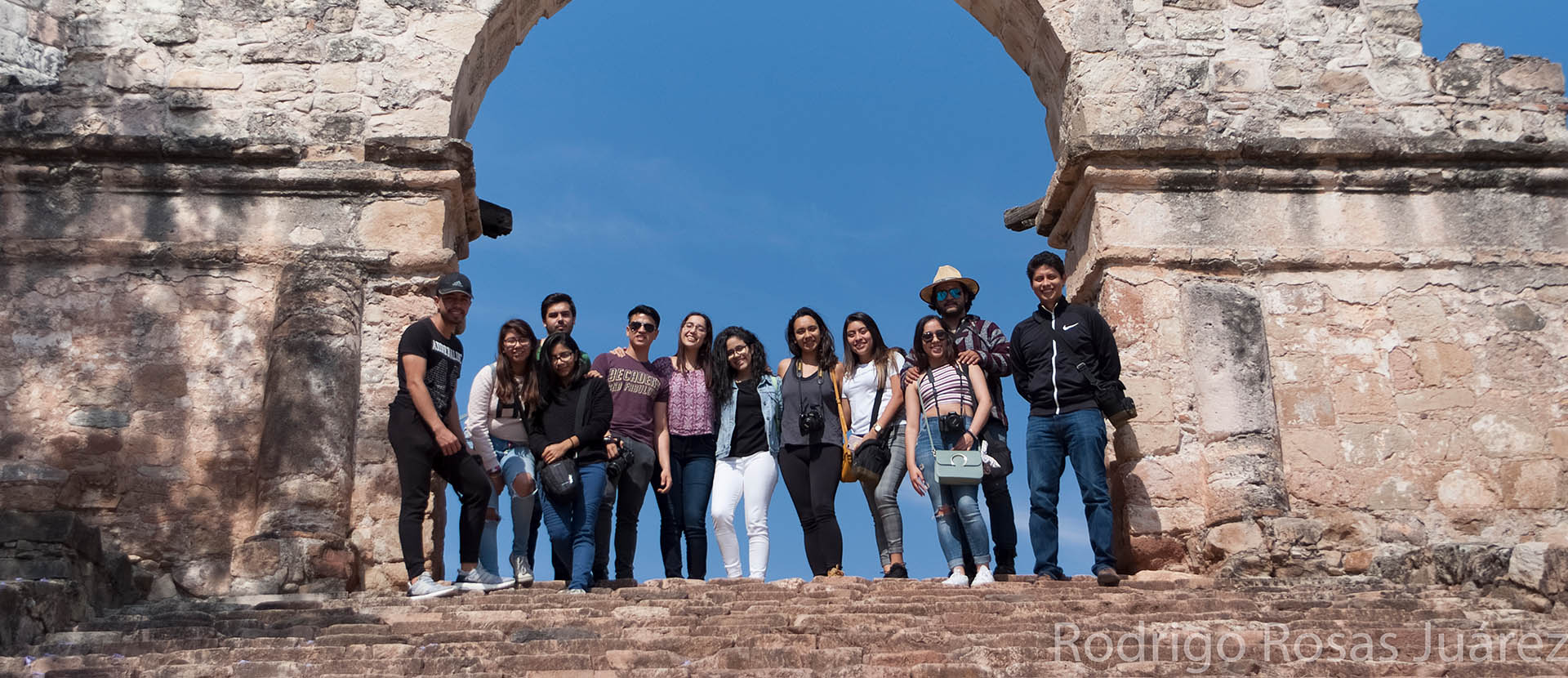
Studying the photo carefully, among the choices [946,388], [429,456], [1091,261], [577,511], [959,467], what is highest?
[1091,261]

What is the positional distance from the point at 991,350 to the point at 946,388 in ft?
1.47

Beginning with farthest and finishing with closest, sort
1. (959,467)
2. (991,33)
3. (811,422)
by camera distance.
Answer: (991,33) < (811,422) < (959,467)

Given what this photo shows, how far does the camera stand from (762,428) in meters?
6.55

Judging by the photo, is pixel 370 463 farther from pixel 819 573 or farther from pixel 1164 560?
pixel 1164 560

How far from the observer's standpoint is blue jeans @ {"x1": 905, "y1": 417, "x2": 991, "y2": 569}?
595cm

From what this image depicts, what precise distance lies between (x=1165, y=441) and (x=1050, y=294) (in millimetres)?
1098

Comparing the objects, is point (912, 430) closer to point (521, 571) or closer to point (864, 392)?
point (864, 392)

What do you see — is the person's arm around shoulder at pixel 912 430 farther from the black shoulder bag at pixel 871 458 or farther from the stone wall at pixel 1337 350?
the stone wall at pixel 1337 350

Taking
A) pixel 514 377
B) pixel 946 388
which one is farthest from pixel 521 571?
pixel 946 388

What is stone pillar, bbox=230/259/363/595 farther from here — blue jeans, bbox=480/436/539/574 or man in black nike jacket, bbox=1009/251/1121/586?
man in black nike jacket, bbox=1009/251/1121/586

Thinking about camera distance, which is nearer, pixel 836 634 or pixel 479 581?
pixel 836 634

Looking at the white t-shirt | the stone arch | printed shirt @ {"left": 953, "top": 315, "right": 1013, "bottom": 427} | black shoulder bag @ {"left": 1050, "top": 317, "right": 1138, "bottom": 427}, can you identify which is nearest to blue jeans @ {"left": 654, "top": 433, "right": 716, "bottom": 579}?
the white t-shirt

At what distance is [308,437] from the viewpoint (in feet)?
21.7

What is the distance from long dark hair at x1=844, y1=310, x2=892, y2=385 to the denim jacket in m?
0.39
